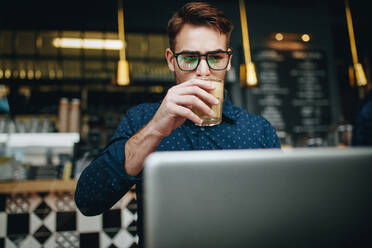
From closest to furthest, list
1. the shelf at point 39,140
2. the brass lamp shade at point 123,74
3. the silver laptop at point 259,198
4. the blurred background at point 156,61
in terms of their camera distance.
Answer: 1. the silver laptop at point 259,198
2. the shelf at point 39,140
3. the brass lamp shade at point 123,74
4. the blurred background at point 156,61

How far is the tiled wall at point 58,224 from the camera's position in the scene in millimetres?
1696

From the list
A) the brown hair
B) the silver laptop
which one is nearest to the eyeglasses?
the brown hair

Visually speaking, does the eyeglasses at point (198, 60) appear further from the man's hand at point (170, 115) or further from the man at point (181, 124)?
the man's hand at point (170, 115)

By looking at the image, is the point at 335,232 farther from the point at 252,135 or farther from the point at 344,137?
the point at 344,137

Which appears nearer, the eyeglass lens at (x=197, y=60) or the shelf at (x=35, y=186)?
the eyeglass lens at (x=197, y=60)

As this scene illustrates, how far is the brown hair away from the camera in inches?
42.1

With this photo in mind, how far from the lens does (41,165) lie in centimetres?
213

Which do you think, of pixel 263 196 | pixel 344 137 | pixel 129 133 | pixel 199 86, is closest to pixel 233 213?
pixel 263 196

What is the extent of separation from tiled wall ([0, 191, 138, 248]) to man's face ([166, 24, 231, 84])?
41.7 inches

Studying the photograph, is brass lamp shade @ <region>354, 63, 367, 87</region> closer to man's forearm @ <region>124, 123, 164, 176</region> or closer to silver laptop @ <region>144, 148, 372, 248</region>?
man's forearm @ <region>124, 123, 164, 176</region>

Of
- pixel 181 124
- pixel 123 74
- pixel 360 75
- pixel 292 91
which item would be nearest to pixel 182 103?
pixel 181 124

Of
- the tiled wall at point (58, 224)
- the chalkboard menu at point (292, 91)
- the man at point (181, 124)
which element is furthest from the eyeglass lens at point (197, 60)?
the chalkboard menu at point (292, 91)

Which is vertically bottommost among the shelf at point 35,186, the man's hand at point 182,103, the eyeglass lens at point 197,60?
the shelf at point 35,186

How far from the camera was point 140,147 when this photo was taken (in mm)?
728
